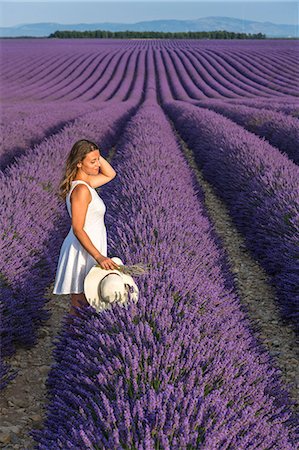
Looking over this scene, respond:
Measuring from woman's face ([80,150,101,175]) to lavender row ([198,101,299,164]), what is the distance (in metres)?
5.53

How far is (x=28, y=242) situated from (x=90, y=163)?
1.34 m

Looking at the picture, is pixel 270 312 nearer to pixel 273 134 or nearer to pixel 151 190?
pixel 151 190

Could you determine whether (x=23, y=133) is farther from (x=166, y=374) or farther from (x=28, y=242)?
(x=166, y=374)

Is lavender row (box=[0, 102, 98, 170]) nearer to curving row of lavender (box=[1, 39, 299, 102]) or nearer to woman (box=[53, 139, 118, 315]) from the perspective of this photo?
woman (box=[53, 139, 118, 315])

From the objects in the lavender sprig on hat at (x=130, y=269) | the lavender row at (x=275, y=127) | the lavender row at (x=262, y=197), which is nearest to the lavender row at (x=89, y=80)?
the lavender row at (x=275, y=127)

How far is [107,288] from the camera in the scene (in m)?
2.46

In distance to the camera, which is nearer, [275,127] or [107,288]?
[107,288]

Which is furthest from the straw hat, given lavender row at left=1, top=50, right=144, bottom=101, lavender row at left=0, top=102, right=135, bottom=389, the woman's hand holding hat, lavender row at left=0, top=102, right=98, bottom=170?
lavender row at left=1, top=50, right=144, bottom=101

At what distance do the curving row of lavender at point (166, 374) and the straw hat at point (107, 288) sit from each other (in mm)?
68

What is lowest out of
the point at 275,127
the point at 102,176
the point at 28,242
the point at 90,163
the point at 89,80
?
the point at 89,80

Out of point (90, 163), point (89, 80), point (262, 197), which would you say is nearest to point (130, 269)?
point (90, 163)

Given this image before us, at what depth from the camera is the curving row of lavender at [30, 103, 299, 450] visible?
163 centimetres

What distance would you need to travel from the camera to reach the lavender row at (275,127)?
27.8ft

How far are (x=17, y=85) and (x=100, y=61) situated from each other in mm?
11569
